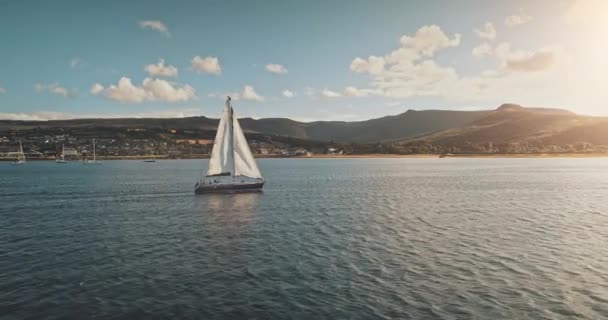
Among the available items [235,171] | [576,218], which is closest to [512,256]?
[576,218]

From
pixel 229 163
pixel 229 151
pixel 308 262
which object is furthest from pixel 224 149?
pixel 308 262

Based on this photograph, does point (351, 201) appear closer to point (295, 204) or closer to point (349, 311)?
point (295, 204)

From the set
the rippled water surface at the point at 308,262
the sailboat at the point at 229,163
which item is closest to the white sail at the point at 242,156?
the sailboat at the point at 229,163

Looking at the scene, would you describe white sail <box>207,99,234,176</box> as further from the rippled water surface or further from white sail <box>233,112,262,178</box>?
the rippled water surface

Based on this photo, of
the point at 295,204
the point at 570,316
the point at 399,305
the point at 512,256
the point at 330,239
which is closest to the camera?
the point at 570,316

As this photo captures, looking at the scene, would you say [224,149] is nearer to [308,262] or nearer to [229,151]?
[229,151]

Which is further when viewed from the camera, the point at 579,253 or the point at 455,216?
the point at 455,216
